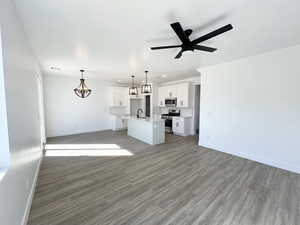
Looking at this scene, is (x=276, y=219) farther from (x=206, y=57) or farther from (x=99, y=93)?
(x=99, y=93)

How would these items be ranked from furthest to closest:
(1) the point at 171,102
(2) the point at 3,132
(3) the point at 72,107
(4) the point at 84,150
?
1. (1) the point at 171,102
2. (3) the point at 72,107
3. (4) the point at 84,150
4. (2) the point at 3,132

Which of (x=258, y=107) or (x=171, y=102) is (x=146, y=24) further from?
(x=171, y=102)

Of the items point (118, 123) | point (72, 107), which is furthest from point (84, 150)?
point (118, 123)

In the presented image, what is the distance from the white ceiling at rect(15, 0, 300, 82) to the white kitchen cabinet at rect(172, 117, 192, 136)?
10.6 feet

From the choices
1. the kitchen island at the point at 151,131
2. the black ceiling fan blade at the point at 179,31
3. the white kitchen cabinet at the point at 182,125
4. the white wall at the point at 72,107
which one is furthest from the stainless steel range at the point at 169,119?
the black ceiling fan blade at the point at 179,31

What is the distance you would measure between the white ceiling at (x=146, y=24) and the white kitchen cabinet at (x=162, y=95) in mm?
3632

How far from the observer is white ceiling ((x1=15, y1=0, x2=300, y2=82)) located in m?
1.73

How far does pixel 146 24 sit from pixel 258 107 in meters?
3.21

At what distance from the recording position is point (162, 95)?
7.18 m

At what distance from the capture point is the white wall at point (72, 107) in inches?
230

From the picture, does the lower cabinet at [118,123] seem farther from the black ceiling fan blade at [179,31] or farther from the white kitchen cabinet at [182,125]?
the black ceiling fan blade at [179,31]

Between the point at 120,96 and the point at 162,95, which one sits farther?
the point at 120,96

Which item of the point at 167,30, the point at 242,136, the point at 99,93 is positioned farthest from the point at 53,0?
the point at 99,93

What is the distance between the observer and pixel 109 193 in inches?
87.9
